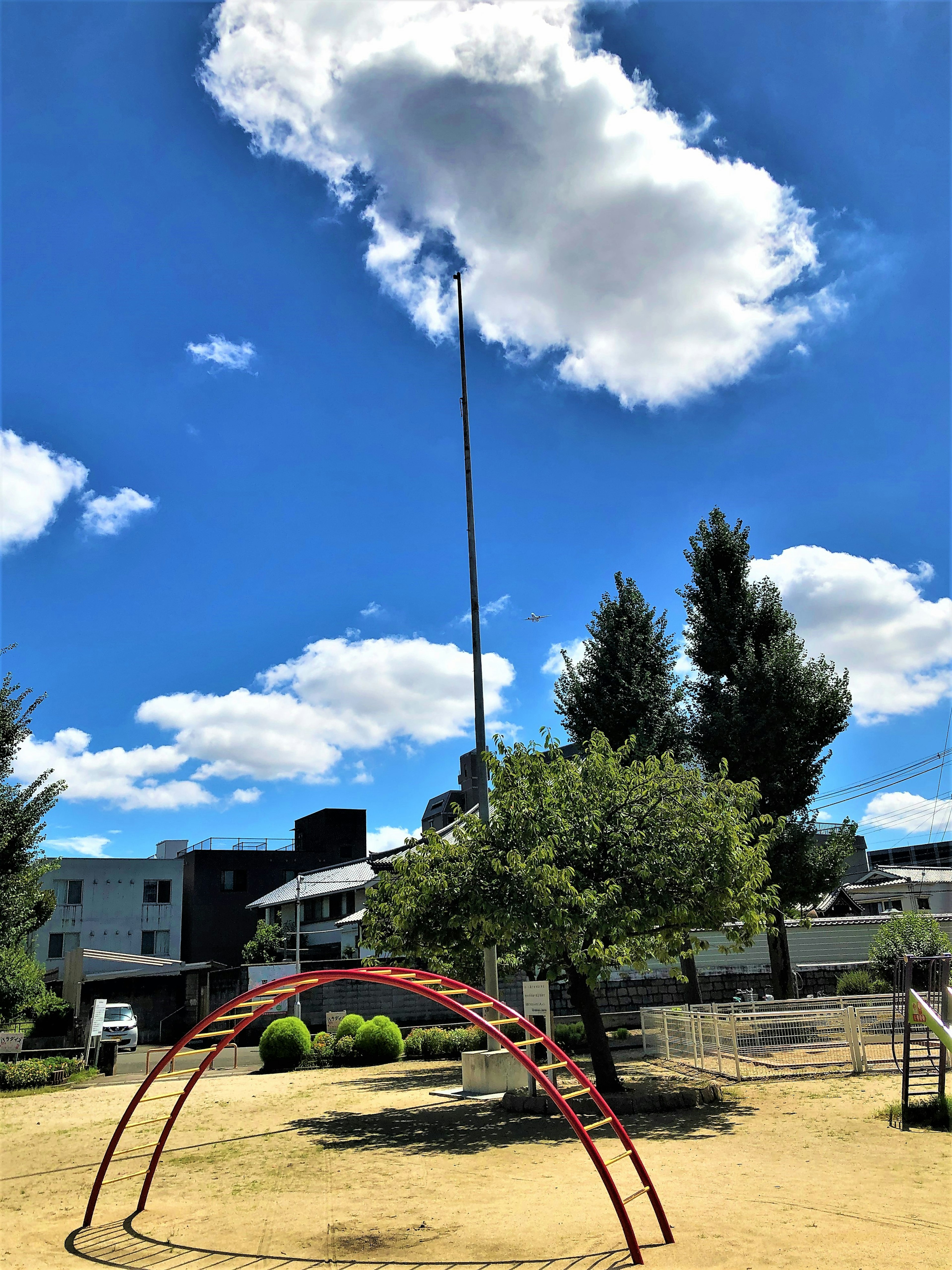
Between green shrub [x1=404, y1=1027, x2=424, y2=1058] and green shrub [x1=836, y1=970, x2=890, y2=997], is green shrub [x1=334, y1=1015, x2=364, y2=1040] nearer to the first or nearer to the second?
green shrub [x1=404, y1=1027, x2=424, y2=1058]

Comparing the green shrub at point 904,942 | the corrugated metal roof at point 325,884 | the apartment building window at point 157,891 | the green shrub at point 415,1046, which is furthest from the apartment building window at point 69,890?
the green shrub at point 904,942

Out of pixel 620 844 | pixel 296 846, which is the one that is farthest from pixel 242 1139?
pixel 296 846

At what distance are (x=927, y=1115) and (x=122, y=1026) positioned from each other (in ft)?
91.1

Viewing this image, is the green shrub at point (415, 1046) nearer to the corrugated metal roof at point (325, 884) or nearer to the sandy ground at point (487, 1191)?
the sandy ground at point (487, 1191)

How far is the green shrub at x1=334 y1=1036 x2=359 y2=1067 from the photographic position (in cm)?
2312

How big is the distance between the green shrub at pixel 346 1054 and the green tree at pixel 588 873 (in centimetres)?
931

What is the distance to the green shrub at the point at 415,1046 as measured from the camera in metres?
23.3

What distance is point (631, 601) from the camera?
1000 inches

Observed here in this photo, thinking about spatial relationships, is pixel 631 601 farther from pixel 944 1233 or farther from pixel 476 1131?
pixel 944 1233

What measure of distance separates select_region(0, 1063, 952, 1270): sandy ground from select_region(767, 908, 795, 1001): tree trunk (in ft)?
21.3

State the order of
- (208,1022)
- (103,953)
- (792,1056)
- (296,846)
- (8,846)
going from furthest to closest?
1. (296,846)
2. (103,953)
3. (8,846)
4. (792,1056)
5. (208,1022)

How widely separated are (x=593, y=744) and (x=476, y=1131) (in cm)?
624

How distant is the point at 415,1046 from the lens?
23.4 m

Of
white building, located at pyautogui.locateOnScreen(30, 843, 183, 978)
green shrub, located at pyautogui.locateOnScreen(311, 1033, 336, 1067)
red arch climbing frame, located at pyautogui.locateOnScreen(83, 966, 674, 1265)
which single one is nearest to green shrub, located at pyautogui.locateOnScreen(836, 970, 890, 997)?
green shrub, located at pyautogui.locateOnScreen(311, 1033, 336, 1067)
